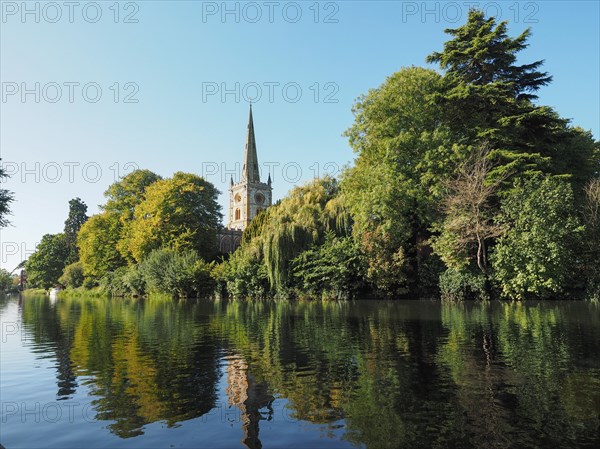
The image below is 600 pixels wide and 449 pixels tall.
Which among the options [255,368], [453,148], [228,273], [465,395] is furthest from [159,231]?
[465,395]

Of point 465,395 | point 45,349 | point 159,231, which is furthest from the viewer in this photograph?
point 159,231

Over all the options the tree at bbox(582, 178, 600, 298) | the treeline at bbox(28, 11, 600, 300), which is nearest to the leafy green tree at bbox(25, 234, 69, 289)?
the treeline at bbox(28, 11, 600, 300)

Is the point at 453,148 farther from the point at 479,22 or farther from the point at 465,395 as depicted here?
the point at 465,395

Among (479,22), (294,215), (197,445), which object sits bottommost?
(197,445)

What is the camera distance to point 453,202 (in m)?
30.3

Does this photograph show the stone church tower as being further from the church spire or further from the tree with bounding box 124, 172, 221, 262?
the tree with bounding box 124, 172, 221, 262

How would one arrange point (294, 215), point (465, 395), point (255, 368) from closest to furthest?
point (465, 395) → point (255, 368) → point (294, 215)

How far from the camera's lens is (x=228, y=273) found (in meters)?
46.6

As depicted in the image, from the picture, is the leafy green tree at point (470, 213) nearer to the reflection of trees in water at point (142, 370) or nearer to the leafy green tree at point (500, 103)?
the leafy green tree at point (500, 103)

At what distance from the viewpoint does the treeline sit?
29.4 meters

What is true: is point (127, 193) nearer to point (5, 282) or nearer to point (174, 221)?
point (174, 221)

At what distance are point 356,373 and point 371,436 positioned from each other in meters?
3.63

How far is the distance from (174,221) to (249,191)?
65370 millimetres

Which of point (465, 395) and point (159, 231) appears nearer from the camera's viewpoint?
point (465, 395)
